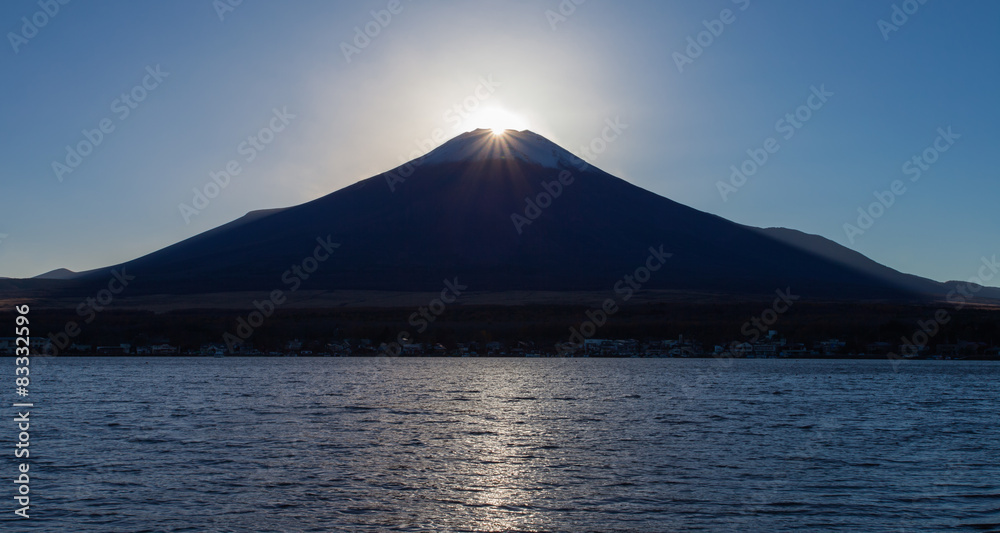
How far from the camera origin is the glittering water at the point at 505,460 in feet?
80.3

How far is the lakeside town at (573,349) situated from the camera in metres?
128

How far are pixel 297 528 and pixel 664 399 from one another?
42.7 m

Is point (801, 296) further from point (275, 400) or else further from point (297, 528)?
point (297, 528)

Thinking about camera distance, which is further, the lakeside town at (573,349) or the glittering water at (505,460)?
the lakeside town at (573,349)

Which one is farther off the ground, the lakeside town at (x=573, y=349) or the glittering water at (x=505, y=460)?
the lakeside town at (x=573, y=349)

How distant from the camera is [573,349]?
130 metres

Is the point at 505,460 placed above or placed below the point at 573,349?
below

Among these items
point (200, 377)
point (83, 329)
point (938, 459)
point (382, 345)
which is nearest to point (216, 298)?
point (83, 329)

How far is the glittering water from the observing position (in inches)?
963

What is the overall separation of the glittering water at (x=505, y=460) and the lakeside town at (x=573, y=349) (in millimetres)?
59190

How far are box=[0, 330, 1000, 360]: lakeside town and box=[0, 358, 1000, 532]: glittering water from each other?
59190 mm

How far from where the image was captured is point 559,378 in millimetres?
86688

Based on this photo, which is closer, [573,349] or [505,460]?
[505,460]

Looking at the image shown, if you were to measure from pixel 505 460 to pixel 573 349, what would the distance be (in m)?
96.9
